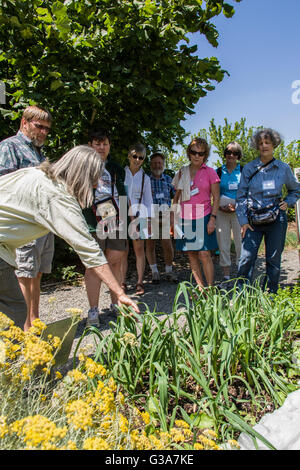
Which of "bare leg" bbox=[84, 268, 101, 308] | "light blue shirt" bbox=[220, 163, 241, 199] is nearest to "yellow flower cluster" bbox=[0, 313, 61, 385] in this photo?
"bare leg" bbox=[84, 268, 101, 308]

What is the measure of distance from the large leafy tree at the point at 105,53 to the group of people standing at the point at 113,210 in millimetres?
544

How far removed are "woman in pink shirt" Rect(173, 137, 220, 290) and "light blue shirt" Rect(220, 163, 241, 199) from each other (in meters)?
0.68

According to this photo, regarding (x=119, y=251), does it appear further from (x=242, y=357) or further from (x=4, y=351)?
(x=4, y=351)

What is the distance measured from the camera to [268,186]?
3.60 meters

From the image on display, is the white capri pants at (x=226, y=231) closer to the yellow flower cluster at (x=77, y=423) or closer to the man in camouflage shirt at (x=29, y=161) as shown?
the man in camouflage shirt at (x=29, y=161)

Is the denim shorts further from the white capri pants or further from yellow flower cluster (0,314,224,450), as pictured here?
yellow flower cluster (0,314,224,450)

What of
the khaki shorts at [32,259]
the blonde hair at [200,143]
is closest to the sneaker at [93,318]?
the khaki shorts at [32,259]

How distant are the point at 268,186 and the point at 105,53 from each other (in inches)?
83.8

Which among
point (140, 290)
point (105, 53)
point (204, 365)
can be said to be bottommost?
point (140, 290)

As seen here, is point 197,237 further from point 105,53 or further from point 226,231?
point 105,53

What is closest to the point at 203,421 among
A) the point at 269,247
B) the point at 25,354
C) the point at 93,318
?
the point at 25,354

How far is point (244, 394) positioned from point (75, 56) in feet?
10.6

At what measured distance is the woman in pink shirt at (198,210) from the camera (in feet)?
13.1
